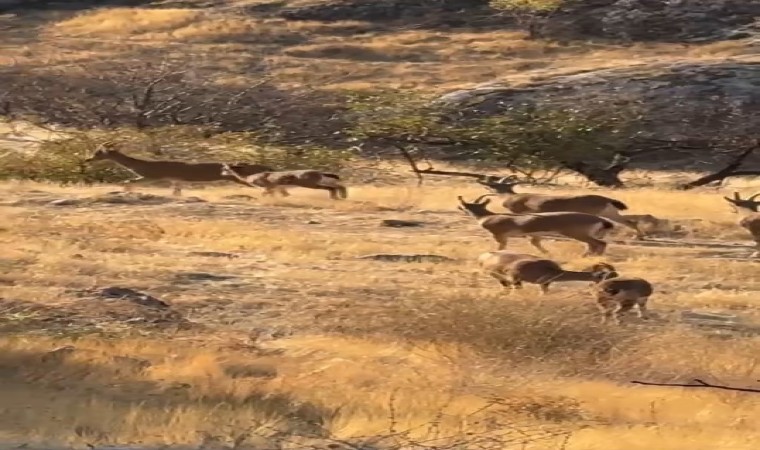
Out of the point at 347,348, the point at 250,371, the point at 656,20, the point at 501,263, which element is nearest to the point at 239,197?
the point at 501,263

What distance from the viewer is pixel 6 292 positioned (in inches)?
492

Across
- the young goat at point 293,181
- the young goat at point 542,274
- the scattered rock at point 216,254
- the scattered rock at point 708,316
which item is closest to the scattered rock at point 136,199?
the young goat at point 293,181

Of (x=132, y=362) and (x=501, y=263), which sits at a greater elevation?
(x=132, y=362)

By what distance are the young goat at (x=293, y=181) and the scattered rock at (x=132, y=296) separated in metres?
10.00

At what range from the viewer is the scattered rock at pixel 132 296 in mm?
11969

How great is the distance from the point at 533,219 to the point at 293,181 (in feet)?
24.9

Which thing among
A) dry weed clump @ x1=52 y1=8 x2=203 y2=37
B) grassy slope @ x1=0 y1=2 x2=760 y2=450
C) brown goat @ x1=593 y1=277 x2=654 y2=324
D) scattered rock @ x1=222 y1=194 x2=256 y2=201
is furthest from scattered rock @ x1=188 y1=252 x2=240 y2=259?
dry weed clump @ x1=52 y1=8 x2=203 y2=37

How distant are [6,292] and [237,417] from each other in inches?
185

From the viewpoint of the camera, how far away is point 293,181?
22375 millimetres

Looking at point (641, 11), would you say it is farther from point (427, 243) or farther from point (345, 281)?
Result: point (345, 281)

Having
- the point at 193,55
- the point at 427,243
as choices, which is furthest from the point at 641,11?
the point at 427,243

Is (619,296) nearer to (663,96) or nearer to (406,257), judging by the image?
(406,257)

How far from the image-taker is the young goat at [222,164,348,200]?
73.8 feet

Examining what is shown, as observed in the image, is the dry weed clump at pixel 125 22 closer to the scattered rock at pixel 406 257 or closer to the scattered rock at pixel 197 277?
the scattered rock at pixel 406 257
